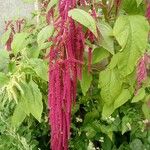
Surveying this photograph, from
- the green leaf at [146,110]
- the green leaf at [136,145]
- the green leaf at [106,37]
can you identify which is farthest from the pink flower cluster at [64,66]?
the green leaf at [136,145]

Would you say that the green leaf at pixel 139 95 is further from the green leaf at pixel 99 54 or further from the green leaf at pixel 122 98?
the green leaf at pixel 99 54

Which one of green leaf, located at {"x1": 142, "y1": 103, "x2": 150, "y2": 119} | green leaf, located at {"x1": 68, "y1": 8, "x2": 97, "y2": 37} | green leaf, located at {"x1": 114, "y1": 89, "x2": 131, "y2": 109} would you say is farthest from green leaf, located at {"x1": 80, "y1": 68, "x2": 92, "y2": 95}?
green leaf, located at {"x1": 68, "y1": 8, "x2": 97, "y2": 37}

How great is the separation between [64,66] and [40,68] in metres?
0.23

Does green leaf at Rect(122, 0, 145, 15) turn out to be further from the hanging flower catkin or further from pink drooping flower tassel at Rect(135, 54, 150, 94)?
the hanging flower catkin

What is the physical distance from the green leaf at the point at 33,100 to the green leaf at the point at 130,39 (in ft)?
0.83

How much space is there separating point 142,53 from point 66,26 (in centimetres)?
27

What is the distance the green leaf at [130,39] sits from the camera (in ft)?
4.33

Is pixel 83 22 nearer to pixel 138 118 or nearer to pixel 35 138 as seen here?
pixel 138 118

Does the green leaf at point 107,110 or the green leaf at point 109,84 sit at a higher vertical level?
the green leaf at point 109,84

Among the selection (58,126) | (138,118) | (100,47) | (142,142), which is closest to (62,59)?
(58,126)

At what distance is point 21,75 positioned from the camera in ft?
4.39

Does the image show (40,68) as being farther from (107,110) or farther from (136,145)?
(136,145)

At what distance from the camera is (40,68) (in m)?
1.38

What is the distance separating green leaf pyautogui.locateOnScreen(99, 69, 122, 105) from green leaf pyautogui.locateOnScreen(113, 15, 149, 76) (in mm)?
89
